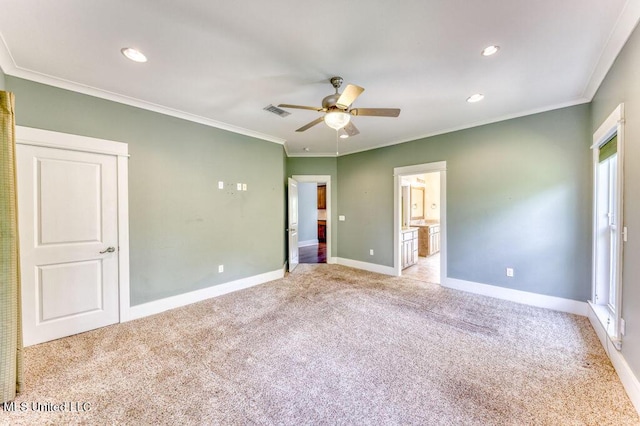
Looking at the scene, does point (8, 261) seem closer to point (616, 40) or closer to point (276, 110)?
point (276, 110)

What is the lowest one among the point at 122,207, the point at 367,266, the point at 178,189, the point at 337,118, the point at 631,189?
the point at 367,266

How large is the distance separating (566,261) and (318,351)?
343 centimetres

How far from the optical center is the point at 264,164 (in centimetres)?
452

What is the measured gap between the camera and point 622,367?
191 centimetres

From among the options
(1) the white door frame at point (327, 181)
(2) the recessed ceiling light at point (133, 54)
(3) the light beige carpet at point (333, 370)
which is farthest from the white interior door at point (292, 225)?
(2) the recessed ceiling light at point (133, 54)

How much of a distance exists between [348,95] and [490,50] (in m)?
1.26

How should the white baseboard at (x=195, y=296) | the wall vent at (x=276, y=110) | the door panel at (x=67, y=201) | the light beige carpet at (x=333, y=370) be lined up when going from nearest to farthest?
the light beige carpet at (x=333, y=370) < the door panel at (x=67, y=201) < the white baseboard at (x=195, y=296) < the wall vent at (x=276, y=110)

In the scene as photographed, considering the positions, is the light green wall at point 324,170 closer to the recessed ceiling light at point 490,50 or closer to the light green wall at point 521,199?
the light green wall at point 521,199

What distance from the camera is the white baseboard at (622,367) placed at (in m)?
1.67

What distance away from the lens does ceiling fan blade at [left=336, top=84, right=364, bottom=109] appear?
1.96 metres

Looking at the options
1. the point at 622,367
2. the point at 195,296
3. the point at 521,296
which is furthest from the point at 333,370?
the point at 521,296

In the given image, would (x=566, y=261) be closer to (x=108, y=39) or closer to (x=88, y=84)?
(x=108, y=39)

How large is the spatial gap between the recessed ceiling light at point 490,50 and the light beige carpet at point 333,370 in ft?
8.91

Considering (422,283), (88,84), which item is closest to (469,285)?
(422,283)
